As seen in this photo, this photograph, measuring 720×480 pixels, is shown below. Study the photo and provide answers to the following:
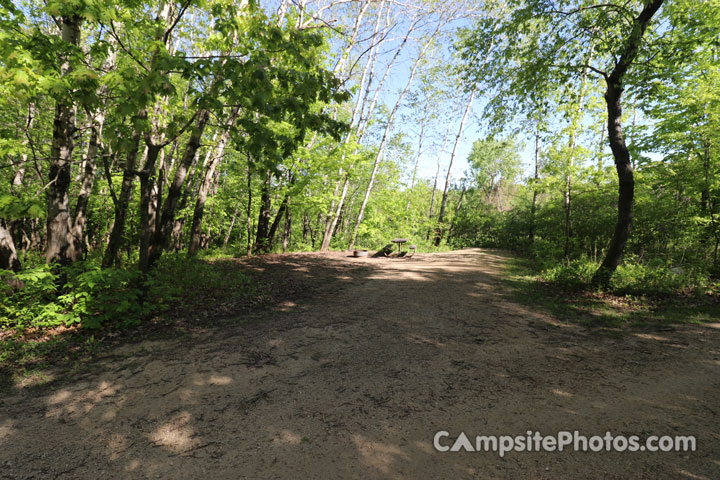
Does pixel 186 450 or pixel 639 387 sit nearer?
pixel 186 450

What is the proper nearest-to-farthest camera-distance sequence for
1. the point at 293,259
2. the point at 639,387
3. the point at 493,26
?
the point at 639,387
the point at 493,26
the point at 293,259

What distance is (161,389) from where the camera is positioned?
3.57m

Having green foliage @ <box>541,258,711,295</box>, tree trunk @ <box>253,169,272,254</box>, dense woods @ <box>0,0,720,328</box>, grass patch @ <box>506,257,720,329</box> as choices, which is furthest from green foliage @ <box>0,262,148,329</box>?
green foliage @ <box>541,258,711,295</box>

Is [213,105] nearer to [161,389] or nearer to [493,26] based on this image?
[161,389]

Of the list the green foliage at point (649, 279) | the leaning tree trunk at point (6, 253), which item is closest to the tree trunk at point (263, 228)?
the leaning tree trunk at point (6, 253)

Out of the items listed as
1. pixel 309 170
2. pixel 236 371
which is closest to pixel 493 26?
pixel 309 170

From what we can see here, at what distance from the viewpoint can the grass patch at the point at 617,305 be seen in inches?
229

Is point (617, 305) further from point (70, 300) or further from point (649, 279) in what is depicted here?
point (70, 300)

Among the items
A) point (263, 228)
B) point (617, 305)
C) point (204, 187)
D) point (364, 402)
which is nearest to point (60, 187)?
point (204, 187)

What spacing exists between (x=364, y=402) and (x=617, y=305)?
22.0ft

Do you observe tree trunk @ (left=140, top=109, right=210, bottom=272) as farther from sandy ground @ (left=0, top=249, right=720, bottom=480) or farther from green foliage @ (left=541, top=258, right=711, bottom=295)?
green foliage @ (left=541, top=258, right=711, bottom=295)

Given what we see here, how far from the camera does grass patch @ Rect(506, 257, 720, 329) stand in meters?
5.82

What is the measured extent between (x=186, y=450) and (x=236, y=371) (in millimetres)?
1309

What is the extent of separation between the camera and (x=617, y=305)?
22.5 feet
